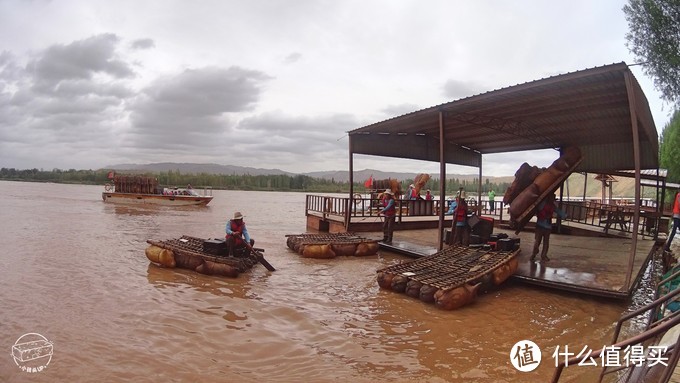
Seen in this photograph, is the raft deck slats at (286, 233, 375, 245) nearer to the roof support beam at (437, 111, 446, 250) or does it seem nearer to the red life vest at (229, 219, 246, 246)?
the red life vest at (229, 219, 246, 246)

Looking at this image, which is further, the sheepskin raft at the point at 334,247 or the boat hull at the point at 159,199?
the boat hull at the point at 159,199

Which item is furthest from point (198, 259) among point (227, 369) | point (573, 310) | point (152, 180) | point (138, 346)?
point (152, 180)

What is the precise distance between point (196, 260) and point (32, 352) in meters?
4.03

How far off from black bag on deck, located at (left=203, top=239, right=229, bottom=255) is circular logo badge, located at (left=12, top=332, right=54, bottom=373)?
153 inches

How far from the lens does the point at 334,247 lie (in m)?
11.0

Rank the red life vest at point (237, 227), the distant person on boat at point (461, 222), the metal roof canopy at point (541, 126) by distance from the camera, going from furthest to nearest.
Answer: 1. the distant person on boat at point (461, 222)
2. the red life vest at point (237, 227)
3. the metal roof canopy at point (541, 126)

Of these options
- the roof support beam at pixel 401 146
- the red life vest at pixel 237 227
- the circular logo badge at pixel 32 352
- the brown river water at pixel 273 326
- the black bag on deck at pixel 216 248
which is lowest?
the circular logo badge at pixel 32 352

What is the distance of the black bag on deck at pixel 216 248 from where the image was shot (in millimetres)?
9039

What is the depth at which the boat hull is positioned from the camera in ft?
112

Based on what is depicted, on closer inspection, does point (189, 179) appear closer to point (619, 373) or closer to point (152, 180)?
point (152, 180)

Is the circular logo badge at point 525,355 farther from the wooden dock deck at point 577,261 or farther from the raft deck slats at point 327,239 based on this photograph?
the raft deck slats at point 327,239

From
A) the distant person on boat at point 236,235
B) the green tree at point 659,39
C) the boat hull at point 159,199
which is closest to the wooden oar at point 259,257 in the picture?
the distant person on boat at point 236,235

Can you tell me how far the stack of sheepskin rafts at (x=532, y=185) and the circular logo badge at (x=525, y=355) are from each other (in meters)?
3.91

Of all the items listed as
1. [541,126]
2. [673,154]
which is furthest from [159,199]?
[673,154]
